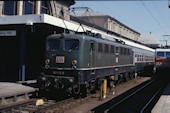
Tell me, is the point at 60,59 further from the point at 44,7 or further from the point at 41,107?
the point at 44,7

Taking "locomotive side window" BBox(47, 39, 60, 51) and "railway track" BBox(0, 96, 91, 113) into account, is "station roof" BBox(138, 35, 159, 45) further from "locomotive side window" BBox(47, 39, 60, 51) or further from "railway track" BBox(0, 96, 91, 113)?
"railway track" BBox(0, 96, 91, 113)

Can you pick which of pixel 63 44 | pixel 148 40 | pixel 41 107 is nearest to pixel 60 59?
pixel 63 44

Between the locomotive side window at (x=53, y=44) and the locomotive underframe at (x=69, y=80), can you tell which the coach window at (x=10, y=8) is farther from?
the locomotive underframe at (x=69, y=80)

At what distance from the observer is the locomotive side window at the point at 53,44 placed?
15.2 m

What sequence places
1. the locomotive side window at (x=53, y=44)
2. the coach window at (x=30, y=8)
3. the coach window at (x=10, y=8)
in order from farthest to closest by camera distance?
1. the coach window at (x=30, y=8)
2. the coach window at (x=10, y=8)
3. the locomotive side window at (x=53, y=44)

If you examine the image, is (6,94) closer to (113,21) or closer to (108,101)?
(108,101)

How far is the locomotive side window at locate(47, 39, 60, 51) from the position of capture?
50.0ft

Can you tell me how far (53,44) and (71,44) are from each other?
41.2 inches

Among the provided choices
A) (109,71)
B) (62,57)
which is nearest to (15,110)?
(62,57)

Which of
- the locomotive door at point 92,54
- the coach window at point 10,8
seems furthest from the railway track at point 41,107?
the coach window at point 10,8

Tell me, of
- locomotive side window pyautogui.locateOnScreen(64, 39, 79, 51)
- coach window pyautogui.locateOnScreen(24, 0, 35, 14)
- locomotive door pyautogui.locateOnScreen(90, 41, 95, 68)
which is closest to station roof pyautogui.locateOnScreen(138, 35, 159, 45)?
coach window pyautogui.locateOnScreen(24, 0, 35, 14)

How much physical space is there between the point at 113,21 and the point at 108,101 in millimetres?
52387

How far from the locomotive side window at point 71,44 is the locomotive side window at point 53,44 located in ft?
1.54

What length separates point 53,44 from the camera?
15.4m
